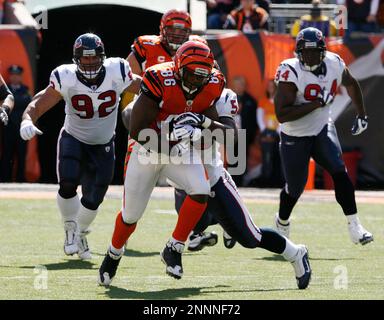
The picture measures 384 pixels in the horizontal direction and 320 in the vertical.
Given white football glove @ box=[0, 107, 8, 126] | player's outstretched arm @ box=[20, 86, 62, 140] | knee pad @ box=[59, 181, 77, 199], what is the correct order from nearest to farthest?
player's outstretched arm @ box=[20, 86, 62, 140] → white football glove @ box=[0, 107, 8, 126] → knee pad @ box=[59, 181, 77, 199]

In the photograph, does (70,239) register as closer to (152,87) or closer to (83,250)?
(83,250)

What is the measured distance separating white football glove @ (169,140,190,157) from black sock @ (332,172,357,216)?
2.13 m

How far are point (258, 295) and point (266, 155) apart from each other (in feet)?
25.7

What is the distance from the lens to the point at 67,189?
7805 millimetres

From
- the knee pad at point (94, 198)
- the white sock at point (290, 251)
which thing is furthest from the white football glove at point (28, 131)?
the white sock at point (290, 251)

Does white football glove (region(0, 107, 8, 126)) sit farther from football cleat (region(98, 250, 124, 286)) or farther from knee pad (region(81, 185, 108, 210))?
football cleat (region(98, 250, 124, 286))

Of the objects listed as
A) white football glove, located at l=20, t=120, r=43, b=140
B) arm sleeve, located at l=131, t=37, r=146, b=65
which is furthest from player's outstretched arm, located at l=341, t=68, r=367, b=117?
white football glove, located at l=20, t=120, r=43, b=140

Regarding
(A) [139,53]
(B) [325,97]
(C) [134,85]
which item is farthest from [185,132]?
(A) [139,53]

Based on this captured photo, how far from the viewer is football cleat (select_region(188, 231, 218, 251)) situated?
817 cm

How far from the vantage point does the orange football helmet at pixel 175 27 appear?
8438 millimetres

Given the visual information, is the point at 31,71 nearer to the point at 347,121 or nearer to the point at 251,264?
the point at 347,121

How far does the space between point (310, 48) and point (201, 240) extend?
5.40ft

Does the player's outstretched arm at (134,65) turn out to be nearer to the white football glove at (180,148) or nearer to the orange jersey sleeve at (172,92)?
the orange jersey sleeve at (172,92)

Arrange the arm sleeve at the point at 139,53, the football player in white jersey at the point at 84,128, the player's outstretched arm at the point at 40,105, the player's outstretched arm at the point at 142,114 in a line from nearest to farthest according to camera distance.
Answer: the player's outstretched arm at the point at 142,114 < the player's outstretched arm at the point at 40,105 < the football player in white jersey at the point at 84,128 < the arm sleeve at the point at 139,53
